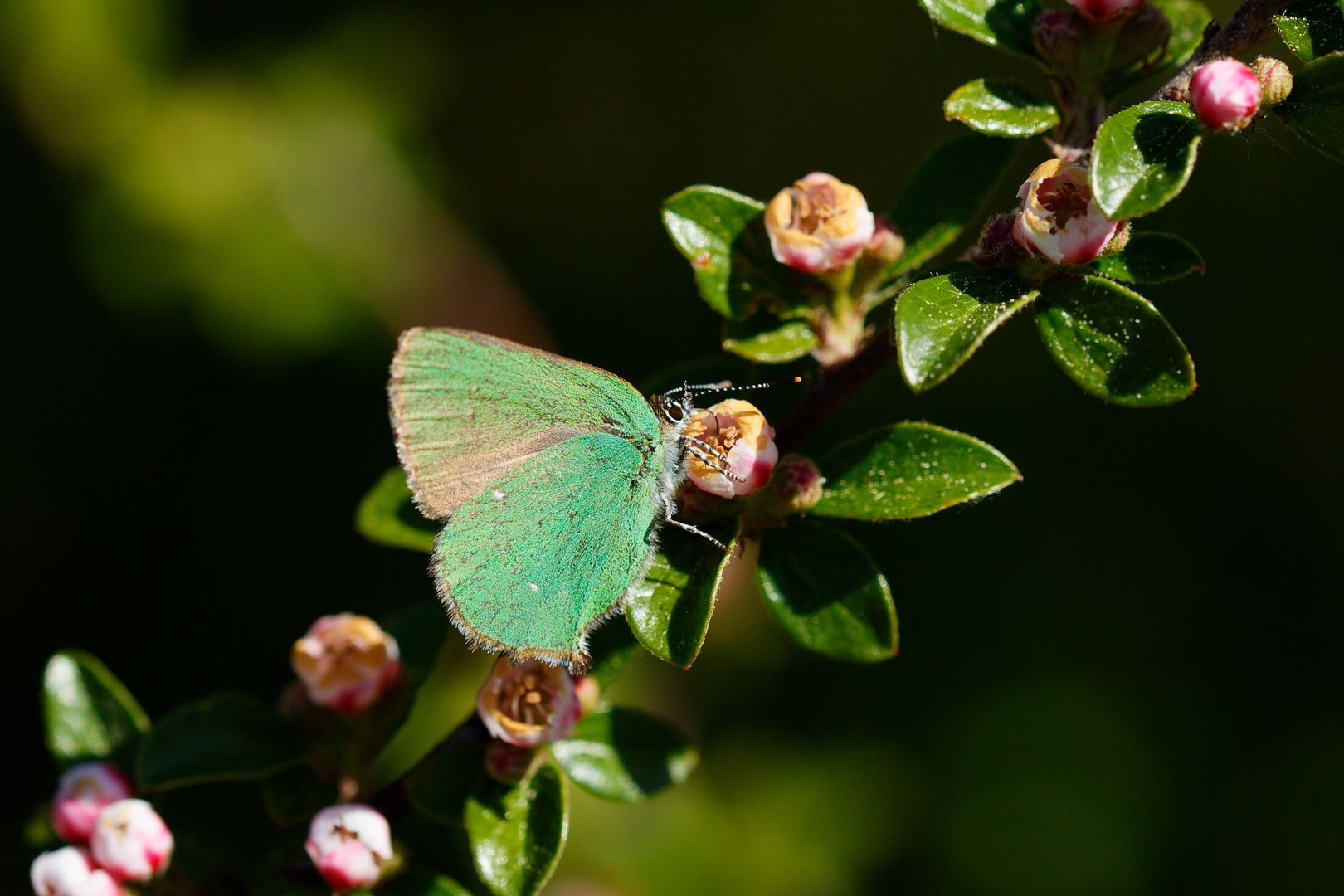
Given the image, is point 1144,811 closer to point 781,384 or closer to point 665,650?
point 781,384

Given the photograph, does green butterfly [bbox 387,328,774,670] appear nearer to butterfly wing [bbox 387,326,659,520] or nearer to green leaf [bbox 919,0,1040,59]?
butterfly wing [bbox 387,326,659,520]

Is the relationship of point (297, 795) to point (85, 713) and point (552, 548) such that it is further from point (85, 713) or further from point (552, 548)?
point (552, 548)

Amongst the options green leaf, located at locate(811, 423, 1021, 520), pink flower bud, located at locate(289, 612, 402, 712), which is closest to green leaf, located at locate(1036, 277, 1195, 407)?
green leaf, located at locate(811, 423, 1021, 520)

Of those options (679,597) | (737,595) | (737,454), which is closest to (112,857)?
(679,597)

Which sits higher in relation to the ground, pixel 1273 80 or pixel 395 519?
pixel 1273 80

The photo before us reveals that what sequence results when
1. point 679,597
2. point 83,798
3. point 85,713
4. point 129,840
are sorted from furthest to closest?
point 85,713 < point 83,798 < point 129,840 < point 679,597

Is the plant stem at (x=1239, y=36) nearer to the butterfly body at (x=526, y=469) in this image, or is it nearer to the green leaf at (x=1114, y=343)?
the green leaf at (x=1114, y=343)
